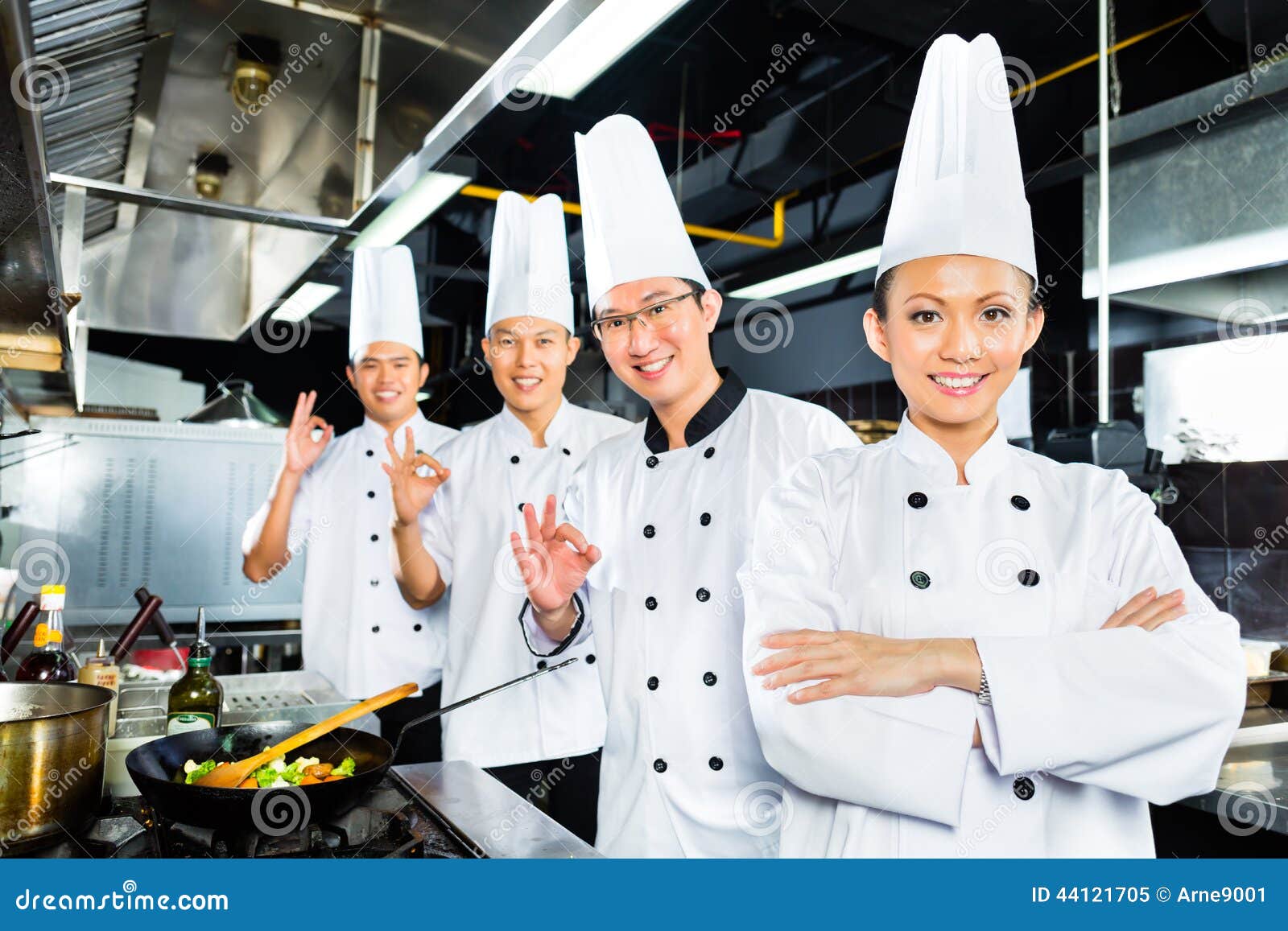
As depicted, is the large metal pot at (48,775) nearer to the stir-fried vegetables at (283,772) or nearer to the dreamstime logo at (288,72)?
the stir-fried vegetables at (283,772)

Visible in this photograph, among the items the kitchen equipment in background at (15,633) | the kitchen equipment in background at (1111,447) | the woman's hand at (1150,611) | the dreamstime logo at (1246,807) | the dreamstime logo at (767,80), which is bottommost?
the dreamstime logo at (1246,807)

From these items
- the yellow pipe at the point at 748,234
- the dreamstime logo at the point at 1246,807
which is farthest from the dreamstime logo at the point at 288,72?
the yellow pipe at the point at 748,234

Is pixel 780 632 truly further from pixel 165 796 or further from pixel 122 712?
pixel 122 712

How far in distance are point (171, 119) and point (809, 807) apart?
2147mm

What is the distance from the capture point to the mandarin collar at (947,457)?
56.0 inches

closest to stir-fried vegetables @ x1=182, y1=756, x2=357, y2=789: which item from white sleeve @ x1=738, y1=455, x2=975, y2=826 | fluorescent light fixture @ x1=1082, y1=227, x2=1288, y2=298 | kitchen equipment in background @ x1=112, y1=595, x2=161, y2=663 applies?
white sleeve @ x1=738, y1=455, x2=975, y2=826

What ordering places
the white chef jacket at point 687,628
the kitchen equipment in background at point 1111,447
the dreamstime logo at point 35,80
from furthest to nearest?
the kitchen equipment in background at point 1111,447, the white chef jacket at point 687,628, the dreamstime logo at point 35,80

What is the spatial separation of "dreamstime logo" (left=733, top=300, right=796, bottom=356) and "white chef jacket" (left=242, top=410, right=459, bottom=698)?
2.32 m

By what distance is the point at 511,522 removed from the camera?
2602mm

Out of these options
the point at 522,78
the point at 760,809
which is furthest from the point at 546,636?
the point at 522,78

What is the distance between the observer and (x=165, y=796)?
3.62ft

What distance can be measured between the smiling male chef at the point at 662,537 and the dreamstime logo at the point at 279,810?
70 cm

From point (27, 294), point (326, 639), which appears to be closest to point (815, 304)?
point (326, 639)

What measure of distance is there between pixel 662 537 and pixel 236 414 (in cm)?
297
